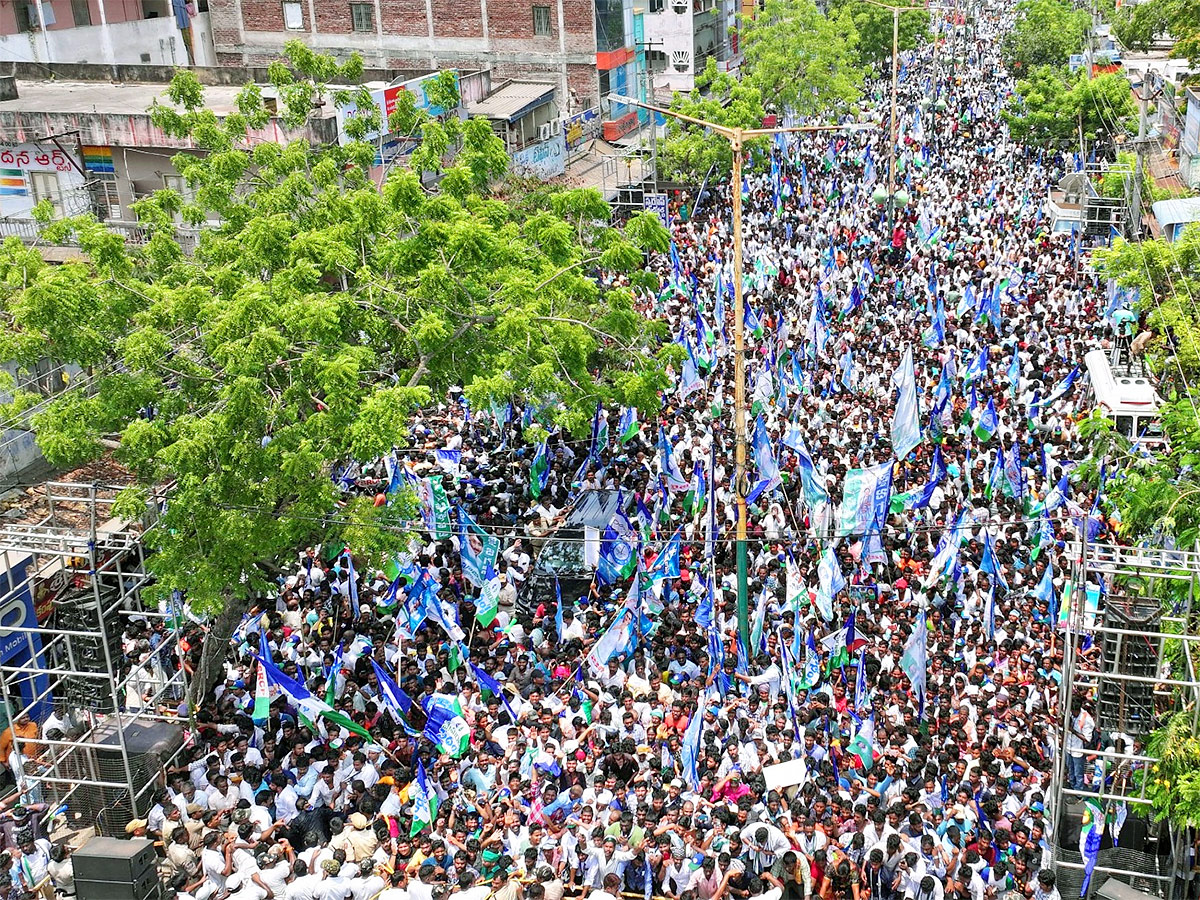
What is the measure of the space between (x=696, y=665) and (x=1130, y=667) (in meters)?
4.13

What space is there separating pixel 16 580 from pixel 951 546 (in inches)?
402

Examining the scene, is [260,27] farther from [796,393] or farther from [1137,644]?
[1137,644]

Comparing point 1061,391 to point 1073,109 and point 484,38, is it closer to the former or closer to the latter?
point 1073,109

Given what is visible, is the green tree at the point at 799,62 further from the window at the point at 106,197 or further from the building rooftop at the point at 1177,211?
the window at the point at 106,197

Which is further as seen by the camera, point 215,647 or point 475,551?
point 475,551

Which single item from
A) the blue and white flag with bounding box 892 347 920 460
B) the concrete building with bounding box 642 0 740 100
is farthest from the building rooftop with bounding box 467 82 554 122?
the blue and white flag with bounding box 892 347 920 460

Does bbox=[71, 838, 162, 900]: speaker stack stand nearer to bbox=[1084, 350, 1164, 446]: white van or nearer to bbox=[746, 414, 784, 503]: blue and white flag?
bbox=[746, 414, 784, 503]: blue and white flag

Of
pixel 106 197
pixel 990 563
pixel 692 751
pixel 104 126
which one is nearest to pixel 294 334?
pixel 692 751

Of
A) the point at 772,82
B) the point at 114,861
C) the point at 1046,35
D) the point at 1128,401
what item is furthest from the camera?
the point at 1046,35

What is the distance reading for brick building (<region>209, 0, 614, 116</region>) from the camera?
4272 centimetres

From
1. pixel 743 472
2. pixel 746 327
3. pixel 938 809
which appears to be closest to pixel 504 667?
pixel 743 472

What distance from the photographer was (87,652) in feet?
44.2

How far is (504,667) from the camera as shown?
14.0 meters

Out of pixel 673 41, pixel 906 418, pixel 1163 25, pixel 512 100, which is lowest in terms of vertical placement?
pixel 906 418
